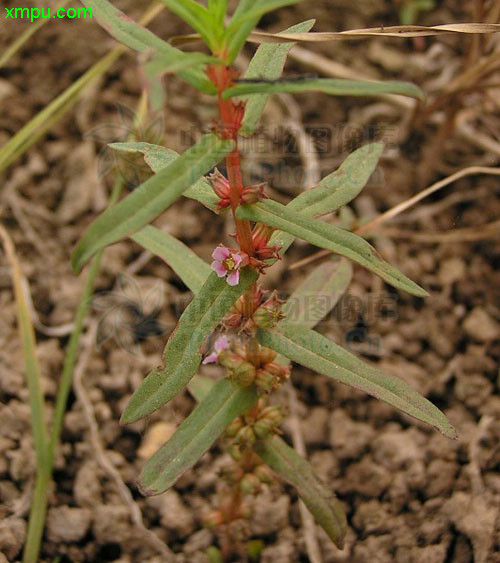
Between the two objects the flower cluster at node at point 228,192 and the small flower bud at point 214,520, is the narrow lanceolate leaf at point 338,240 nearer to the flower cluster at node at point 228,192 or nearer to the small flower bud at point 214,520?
the flower cluster at node at point 228,192

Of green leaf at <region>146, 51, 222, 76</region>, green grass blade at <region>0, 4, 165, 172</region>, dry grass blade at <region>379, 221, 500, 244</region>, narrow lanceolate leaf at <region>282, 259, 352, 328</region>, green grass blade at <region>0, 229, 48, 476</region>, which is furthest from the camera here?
dry grass blade at <region>379, 221, 500, 244</region>

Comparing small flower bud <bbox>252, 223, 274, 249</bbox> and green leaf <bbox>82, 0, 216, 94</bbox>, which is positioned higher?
green leaf <bbox>82, 0, 216, 94</bbox>

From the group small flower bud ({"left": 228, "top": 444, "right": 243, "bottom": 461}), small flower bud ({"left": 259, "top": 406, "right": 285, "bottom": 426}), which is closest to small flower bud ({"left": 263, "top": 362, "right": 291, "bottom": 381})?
small flower bud ({"left": 259, "top": 406, "right": 285, "bottom": 426})

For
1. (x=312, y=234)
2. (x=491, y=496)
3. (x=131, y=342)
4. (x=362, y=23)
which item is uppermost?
(x=312, y=234)

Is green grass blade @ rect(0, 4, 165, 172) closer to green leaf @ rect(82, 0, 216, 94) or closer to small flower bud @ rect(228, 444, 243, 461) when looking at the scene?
green leaf @ rect(82, 0, 216, 94)

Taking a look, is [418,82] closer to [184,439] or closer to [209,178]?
[209,178]

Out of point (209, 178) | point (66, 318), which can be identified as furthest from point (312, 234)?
point (66, 318)
